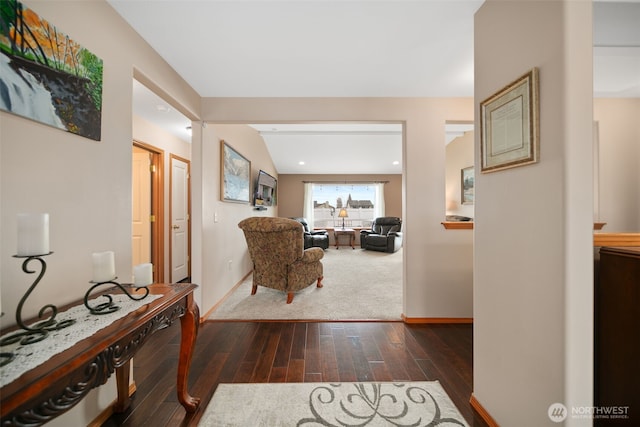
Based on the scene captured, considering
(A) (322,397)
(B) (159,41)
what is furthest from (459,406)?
(B) (159,41)

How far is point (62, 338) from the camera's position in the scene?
0.79 m

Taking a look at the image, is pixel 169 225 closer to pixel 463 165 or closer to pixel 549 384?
pixel 549 384

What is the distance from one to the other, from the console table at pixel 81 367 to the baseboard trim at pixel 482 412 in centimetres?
182

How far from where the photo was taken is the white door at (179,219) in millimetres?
3633

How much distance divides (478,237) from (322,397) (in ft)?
4.58

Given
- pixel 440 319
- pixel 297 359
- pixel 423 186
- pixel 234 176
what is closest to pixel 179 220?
pixel 234 176

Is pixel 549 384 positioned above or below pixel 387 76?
below

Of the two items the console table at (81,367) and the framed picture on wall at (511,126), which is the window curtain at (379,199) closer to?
the framed picture on wall at (511,126)

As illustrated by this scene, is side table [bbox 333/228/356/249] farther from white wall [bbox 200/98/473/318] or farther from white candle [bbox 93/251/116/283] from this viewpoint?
white candle [bbox 93/251/116/283]

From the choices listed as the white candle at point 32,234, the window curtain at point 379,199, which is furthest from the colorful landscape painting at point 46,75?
the window curtain at point 379,199

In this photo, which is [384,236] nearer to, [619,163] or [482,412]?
[619,163]

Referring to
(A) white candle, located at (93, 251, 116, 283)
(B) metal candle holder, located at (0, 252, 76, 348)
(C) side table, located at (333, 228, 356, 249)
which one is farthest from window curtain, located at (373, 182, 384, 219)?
(B) metal candle holder, located at (0, 252, 76, 348)

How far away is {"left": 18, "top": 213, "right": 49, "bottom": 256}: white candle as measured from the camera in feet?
2.58

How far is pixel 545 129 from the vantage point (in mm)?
989
